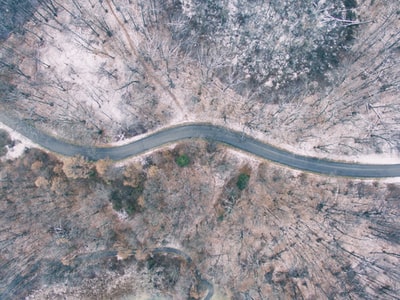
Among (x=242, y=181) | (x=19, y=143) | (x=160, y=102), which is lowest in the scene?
(x=242, y=181)

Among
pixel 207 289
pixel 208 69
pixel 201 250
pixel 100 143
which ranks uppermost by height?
pixel 208 69

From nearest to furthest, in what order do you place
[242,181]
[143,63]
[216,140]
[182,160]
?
[182,160], [143,63], [242,181], [216,140]

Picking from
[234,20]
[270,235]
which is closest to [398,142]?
[270,235]

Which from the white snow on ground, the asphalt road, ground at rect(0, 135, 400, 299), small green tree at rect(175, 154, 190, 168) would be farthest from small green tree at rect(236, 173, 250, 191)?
the white snow on ground

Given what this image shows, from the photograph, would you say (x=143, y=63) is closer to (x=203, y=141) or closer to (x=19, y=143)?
(x=203, y=141)

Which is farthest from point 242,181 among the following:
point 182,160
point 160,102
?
point 160,102

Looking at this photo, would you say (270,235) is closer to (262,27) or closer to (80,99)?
(262,27)

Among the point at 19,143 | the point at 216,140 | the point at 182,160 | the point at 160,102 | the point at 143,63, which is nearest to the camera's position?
the point at 182,160

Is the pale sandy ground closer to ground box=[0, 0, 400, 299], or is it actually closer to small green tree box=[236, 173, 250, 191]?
ground box=[0, 0, 400, 299]
